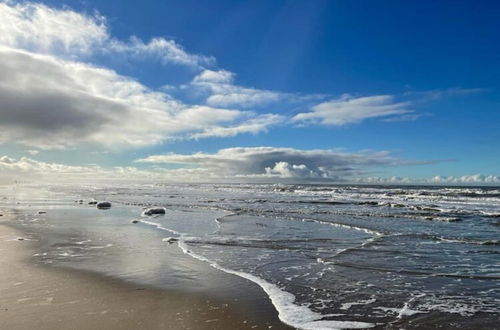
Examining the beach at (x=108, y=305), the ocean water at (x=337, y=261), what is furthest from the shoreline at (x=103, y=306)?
the ocean water at (x=337, y=261)

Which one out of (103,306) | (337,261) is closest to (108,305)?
(103,306)

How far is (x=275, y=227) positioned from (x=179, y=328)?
15898 millimetres

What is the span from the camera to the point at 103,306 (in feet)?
27.0

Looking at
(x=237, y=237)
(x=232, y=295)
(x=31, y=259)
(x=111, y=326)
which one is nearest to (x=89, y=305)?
(x=111, y=326)

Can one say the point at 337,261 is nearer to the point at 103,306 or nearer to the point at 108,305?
the point at 108,305

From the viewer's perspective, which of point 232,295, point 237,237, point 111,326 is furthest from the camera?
point 237,237

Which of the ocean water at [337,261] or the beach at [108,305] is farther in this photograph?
the ocean water at [337,261]

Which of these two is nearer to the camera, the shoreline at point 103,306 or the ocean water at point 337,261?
the shoreline at point 103,306

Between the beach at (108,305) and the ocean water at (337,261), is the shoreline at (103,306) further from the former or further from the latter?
the ocean water at (337,261)

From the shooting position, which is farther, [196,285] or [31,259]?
[31,259]

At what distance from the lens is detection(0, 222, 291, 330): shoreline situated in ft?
23.9

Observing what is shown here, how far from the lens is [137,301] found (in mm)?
8641

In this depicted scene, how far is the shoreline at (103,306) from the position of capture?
7.28 m

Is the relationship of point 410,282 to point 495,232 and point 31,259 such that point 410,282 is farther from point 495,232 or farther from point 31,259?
point 495,232
